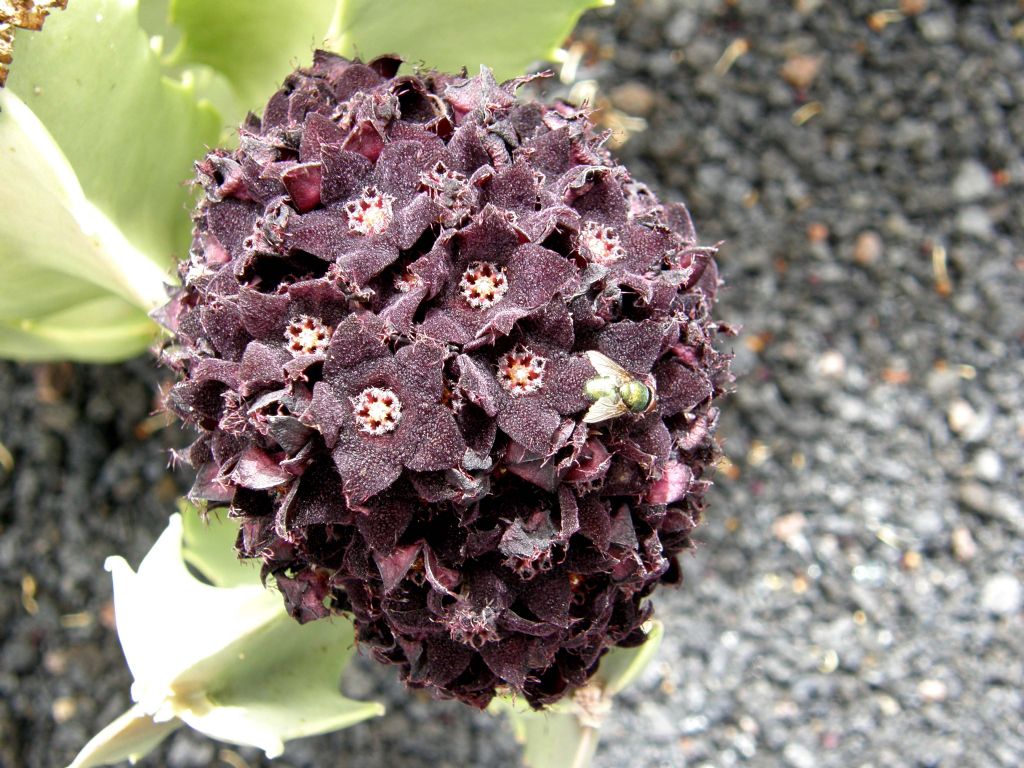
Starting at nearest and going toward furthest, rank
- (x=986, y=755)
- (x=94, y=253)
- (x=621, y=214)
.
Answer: (x=621, y=214) < (x=94, y=253) < (x=986, y=755)

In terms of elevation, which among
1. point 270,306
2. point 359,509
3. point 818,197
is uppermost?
point 270,306

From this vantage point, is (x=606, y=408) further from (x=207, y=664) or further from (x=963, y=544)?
(x=963, y=544)

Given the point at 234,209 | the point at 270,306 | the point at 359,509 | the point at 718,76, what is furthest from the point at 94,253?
the point at 718,76

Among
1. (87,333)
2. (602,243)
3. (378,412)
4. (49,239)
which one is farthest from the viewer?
(87,333)

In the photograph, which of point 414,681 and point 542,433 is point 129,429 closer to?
point 414,681

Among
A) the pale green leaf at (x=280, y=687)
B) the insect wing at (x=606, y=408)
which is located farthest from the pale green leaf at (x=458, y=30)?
the pale green leaf at (x=280, y=687)

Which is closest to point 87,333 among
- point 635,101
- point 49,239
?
point 49,239

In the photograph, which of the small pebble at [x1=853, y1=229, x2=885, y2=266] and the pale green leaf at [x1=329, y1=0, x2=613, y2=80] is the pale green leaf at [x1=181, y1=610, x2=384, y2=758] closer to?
the pale green leaf at [x1=329, y1=0, x2=613, y2=80]
